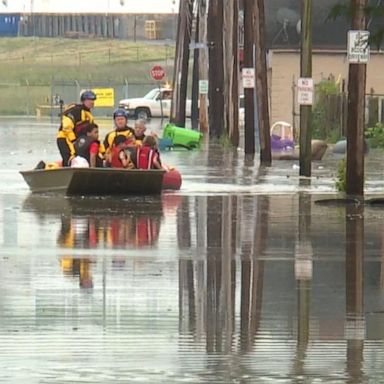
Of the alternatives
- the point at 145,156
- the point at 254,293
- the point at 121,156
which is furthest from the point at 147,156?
the point at 254,293

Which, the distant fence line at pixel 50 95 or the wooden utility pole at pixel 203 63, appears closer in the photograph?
the wooden utility pole at pixel 203 63

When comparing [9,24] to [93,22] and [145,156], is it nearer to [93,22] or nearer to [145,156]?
[93,22]

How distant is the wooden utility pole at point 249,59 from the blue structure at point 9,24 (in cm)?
8056

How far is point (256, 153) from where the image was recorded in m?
36.5

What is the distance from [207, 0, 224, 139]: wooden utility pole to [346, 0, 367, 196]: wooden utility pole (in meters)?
23.2

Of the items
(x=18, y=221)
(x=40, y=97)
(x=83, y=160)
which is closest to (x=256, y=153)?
(x=83, y=160)

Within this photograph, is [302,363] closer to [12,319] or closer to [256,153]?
[12,319]

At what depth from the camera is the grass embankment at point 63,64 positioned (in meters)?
84.4

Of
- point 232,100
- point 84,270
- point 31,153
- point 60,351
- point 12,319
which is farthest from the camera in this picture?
point 232,100

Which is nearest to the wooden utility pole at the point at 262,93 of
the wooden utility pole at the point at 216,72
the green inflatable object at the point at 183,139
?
the green inflatable object at the point at 183,139

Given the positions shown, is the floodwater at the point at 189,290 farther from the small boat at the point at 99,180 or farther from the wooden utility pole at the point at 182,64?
the wooden utility pole at the point at 182,64

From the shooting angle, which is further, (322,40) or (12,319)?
(322,40)

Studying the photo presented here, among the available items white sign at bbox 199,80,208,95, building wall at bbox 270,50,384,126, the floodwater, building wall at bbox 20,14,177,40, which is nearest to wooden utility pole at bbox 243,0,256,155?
Answer: building wall at bbox 270,50,384,126

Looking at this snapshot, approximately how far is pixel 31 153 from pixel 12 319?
80.5 feet
